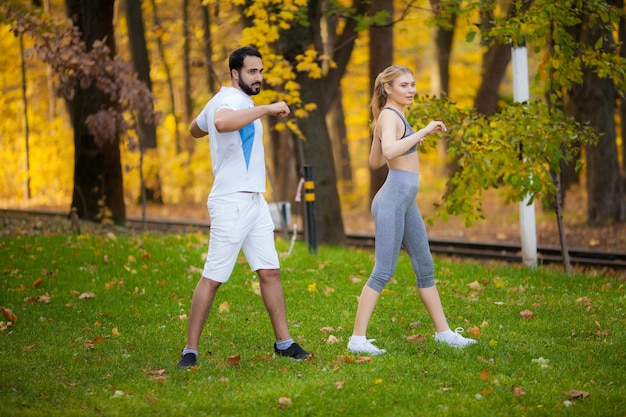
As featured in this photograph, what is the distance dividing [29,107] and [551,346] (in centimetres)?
2974

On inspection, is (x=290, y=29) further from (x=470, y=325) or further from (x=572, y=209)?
(x=572, y=209)

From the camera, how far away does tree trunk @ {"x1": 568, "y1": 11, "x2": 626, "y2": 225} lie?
15.8 m

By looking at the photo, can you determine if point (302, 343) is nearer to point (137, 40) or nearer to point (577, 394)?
point (577, 394)

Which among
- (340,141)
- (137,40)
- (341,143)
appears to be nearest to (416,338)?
(137,40)

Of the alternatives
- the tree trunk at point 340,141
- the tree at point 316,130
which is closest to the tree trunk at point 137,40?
the tree trunk at point 340,141

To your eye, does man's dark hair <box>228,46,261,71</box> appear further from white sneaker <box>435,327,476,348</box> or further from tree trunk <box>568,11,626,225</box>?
tree trunk <box>568,11,626,225</box>

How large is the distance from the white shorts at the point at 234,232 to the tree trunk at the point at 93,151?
30.7 feet

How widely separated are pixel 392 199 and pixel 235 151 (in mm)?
1166

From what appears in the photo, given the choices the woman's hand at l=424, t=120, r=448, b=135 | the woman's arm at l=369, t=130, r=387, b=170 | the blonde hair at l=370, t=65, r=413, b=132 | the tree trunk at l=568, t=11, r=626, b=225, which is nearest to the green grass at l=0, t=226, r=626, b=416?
the woman's arm at l=369, t=130, r=387, b=170

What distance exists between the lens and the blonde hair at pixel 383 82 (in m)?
6.00

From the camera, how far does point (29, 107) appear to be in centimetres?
3256

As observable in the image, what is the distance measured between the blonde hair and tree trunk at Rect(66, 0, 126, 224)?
9296mm

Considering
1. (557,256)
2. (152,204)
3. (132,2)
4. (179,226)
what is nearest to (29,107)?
(152,204)

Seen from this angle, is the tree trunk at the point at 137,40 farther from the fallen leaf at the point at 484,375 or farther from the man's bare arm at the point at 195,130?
the fallen leaf at the point at 484,375
